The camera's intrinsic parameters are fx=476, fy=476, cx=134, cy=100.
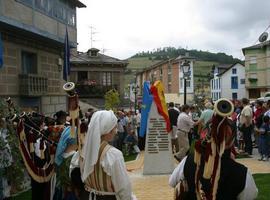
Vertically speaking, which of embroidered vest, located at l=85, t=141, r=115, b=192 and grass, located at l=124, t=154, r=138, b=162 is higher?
embroidered vest, located at l=85, t=141, r=115, b=192

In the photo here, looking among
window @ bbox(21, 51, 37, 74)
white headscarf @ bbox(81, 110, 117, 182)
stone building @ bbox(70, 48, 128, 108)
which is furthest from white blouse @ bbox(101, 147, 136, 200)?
stone building @ bbox(70, 48, 128, 108)

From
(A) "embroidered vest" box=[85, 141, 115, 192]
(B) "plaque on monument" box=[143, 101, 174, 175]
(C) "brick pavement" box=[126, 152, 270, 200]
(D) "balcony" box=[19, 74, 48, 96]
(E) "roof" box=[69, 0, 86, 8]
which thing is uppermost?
(E) "roof" box=[69, 0, 86, 8]

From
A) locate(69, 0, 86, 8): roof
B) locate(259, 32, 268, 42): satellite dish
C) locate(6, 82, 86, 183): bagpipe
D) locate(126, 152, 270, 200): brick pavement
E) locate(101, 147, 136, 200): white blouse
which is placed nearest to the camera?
locate(101, 147, 136, 200): white blouse

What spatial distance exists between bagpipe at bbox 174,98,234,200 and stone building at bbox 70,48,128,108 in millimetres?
45728

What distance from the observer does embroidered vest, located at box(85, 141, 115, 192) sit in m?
4.33

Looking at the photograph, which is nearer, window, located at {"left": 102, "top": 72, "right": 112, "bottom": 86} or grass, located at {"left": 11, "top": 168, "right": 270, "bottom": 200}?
grass, located at {"left": 11, "top": 168, "right": 270, "bottom": 200}

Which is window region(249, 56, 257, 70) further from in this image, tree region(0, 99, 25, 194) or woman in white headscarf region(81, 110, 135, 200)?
woman in white headscarf region(81, 110, 135, 200)

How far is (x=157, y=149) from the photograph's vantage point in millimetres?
→ 12531

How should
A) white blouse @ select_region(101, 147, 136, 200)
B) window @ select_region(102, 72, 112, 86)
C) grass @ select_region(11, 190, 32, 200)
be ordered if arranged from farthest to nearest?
window @ select_region(102, 72, 112, 86) → grass @ select_region(11, 190, 32, 200) → white blouse @ select_region(101, 147, 136, 200)

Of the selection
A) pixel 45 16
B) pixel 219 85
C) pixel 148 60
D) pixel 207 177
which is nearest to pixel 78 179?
pixel 207 177

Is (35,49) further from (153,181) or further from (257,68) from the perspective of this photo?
(257,68)

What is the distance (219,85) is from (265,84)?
1417 cm

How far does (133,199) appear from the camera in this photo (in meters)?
4.45

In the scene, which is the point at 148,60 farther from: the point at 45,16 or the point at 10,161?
the point at 10,161
